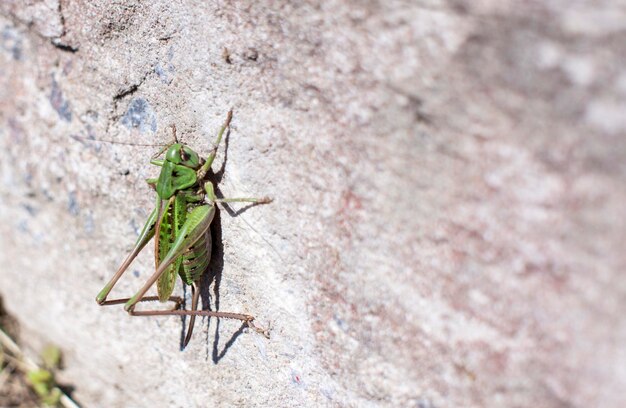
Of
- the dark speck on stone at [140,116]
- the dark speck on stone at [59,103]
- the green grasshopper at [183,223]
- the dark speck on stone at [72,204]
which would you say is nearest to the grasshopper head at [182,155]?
the green grasshopper at [183,223]

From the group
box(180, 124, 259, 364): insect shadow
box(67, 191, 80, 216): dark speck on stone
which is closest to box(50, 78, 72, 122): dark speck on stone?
box(67, 191, 80, 216): dark speck on stone

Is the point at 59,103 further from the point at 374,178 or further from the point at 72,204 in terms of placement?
the point at 374,178

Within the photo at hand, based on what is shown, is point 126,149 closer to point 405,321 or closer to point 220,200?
point 220,200

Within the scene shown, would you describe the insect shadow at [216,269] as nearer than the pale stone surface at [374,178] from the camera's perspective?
No

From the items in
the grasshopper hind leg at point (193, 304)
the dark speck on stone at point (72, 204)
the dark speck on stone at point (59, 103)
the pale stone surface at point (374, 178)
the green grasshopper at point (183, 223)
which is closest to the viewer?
the pale stone surface at point (374, 178)

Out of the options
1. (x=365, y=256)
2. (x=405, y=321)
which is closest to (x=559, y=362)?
(x=405, y=321)

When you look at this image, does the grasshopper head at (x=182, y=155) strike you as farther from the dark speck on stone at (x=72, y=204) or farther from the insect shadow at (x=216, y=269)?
the dark speck on stone at (x=72, y=204)

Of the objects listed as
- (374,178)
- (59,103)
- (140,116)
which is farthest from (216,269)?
(59,103)

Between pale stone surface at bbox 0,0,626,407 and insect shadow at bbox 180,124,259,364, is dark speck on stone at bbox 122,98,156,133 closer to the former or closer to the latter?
pale stone surface at bbox 0,0,626,407
